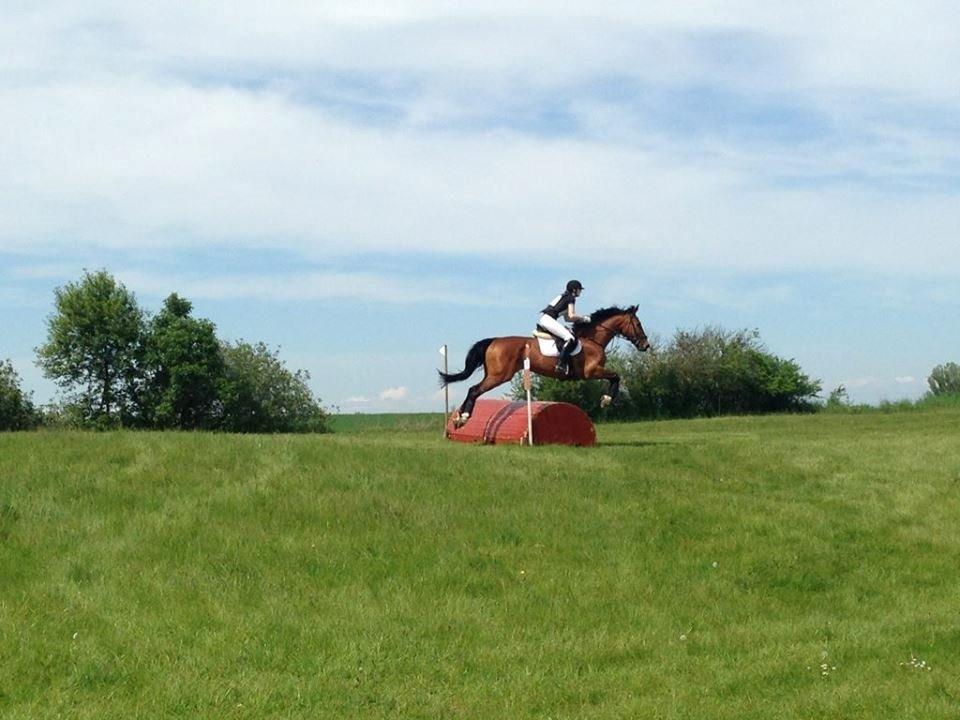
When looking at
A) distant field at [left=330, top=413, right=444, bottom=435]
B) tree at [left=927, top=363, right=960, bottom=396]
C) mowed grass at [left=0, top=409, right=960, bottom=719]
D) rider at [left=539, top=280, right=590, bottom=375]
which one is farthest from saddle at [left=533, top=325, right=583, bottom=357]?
tree at [left=927, top=363, right=960, bottom=396]

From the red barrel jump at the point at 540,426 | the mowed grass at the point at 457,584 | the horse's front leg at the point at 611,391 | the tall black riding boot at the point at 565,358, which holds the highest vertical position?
the tall black riding boot at the point at 565,358

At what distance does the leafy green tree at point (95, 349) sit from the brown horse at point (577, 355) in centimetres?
3180

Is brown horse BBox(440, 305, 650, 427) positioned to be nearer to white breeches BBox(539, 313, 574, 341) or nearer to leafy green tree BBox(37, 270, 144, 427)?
white breeches BBox(539, 313, 574, 341)

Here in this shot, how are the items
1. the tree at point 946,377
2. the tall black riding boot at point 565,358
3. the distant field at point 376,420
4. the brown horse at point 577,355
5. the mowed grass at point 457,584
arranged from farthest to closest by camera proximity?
1. the tree at point 946,377
2. the distant field at point 376,420
3. the brown horse at point 577,355
4. the tall black riding boot at point 565,358
5. the mowed grass at point 457,584

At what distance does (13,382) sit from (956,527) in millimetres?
48841

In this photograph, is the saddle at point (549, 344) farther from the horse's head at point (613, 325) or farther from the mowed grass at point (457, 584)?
the mowed grass at point (457, 584)

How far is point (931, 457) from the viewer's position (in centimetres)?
2453

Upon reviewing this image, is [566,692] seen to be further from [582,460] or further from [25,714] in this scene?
[582,460]

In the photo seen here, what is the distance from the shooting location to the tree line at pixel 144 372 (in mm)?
53812

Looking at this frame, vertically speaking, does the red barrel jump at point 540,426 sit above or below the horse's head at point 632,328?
below

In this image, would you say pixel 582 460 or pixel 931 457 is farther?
pixel 931 457

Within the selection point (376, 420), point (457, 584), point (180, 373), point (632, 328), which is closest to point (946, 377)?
point (376, 420)

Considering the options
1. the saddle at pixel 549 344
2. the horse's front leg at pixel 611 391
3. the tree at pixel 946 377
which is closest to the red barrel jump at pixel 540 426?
the horse's front leg at pixel 611 391

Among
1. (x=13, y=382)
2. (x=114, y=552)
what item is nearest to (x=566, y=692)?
(x=114, y=552)
